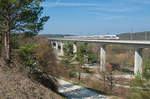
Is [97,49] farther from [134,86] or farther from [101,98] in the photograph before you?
[134,86]

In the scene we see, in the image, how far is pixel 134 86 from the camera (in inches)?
328

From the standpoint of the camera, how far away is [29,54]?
12.2m

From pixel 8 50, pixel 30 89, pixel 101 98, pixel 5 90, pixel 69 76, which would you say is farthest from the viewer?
pixel 69 76

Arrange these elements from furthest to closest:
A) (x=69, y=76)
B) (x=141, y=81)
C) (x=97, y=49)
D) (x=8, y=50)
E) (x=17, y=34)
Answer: (x=97, y=49)
(x=69, y=76)
(x=17, y=34)
(x=8, y=50)
(x=141, y=81)

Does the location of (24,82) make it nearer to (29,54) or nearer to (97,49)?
(29,54)

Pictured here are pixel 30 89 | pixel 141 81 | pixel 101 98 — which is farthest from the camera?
pixel 101 98

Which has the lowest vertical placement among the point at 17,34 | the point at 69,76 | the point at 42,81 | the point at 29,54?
the point at 69,76

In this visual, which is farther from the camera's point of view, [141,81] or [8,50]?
[8,50]

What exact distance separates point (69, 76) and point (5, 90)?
2197 centimetres

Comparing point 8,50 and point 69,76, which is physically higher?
point 8,50

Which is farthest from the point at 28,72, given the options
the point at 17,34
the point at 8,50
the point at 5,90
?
the point at 5,90

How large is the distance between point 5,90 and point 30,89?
1684 millimetres

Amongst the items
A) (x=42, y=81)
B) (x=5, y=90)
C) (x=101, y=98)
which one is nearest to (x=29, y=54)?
(x=42, y=81)

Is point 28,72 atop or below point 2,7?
below
